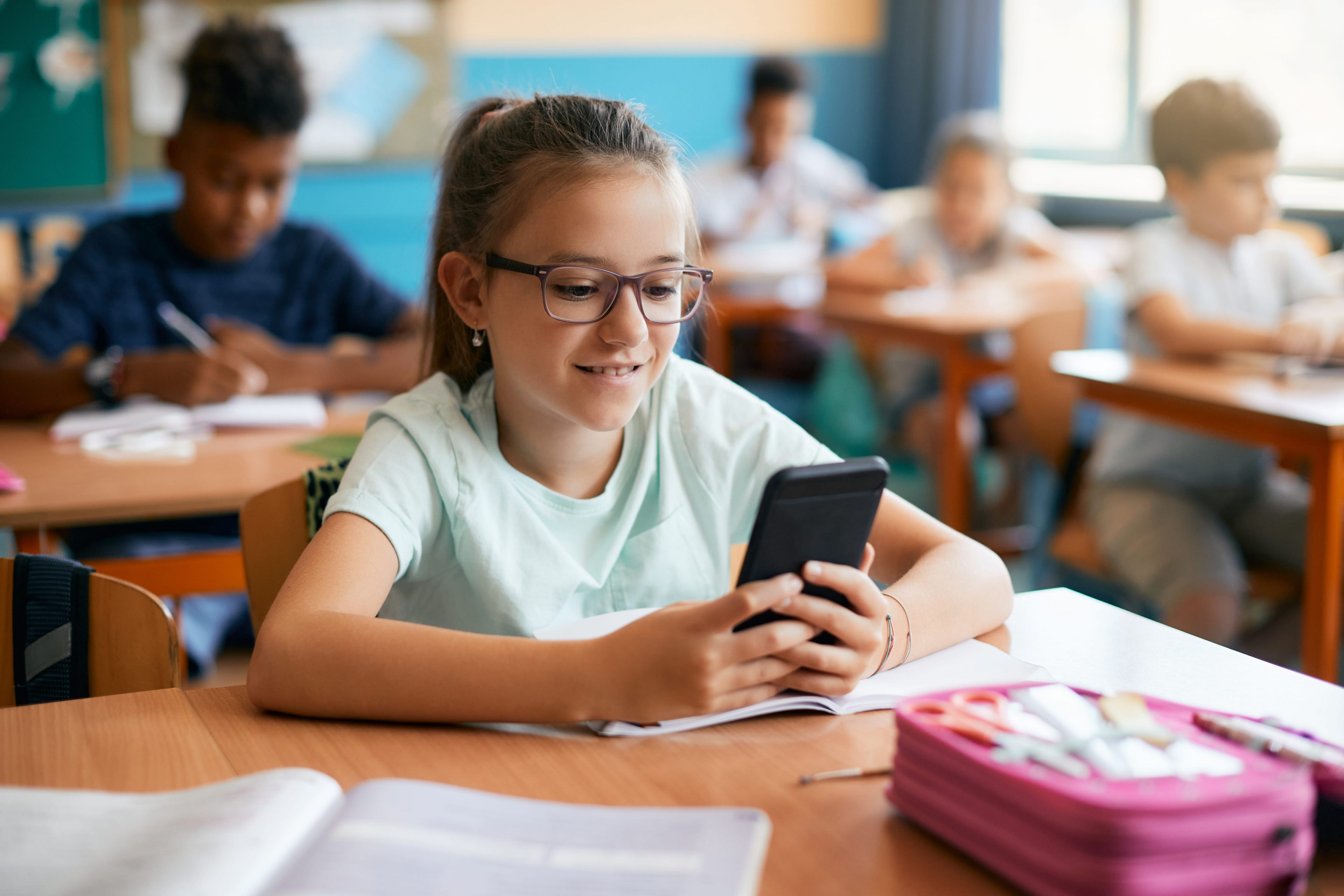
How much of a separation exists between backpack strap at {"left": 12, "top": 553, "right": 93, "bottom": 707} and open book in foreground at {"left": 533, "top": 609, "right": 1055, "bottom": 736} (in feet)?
1.29

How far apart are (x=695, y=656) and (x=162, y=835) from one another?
332mm

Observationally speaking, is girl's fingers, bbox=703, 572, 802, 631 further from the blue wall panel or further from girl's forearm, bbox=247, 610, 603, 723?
the blue wall panel

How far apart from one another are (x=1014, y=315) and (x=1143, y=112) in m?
2.35

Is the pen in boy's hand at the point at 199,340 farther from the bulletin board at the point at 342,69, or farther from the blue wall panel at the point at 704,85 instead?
the blue wall panel at the point at 704,85

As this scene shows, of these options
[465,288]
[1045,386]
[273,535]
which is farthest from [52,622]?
[1045,386]

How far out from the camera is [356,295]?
2389mm

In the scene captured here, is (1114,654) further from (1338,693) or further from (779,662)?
(779,662)

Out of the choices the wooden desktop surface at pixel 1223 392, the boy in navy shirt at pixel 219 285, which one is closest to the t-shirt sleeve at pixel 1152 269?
the wooden desktop surface at pixel 1223 392

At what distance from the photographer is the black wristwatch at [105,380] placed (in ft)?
6.66

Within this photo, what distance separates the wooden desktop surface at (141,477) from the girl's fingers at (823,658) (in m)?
0.77

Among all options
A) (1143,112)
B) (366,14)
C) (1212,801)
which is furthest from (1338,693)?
(366,14)

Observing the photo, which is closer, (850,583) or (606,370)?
(850,583)

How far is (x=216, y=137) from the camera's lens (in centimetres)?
212

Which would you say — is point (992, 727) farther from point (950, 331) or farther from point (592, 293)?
point (950, 331)
